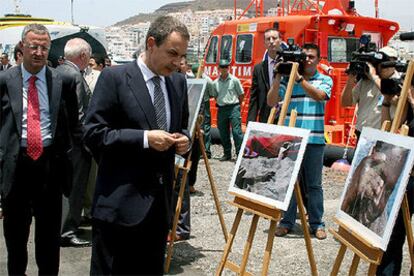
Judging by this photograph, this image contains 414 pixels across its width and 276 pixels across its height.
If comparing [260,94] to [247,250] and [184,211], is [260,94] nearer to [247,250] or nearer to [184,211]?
[184,211]

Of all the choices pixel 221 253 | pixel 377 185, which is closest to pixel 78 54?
pixel 221 253

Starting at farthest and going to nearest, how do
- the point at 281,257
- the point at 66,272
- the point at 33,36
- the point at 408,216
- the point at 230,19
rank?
the point at 230,19
the point at 281,257
the point at 66,272
the point at 33,36
the point at 408,216

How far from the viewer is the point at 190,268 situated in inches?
203

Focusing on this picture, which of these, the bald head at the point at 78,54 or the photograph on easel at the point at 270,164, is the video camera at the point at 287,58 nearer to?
the photograph on easel at the point at 270,164

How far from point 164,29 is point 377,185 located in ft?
5.06

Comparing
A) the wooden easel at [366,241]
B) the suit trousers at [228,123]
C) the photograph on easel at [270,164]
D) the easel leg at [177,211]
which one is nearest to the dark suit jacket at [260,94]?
the easel leg at [177,211]

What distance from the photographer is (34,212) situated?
4.17 m

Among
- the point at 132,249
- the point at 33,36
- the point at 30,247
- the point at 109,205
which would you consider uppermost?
the point at 33,36

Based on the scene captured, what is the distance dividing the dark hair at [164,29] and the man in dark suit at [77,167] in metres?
2.71

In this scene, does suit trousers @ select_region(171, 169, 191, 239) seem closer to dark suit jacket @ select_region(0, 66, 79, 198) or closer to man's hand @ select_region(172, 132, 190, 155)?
dark suit jacket @ select_region(0, 66, 79, 198)

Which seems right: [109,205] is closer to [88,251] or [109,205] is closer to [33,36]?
[33,36]

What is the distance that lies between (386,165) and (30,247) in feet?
12.2

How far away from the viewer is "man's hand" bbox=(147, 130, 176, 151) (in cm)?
297

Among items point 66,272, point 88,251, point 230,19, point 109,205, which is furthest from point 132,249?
point 230,19
